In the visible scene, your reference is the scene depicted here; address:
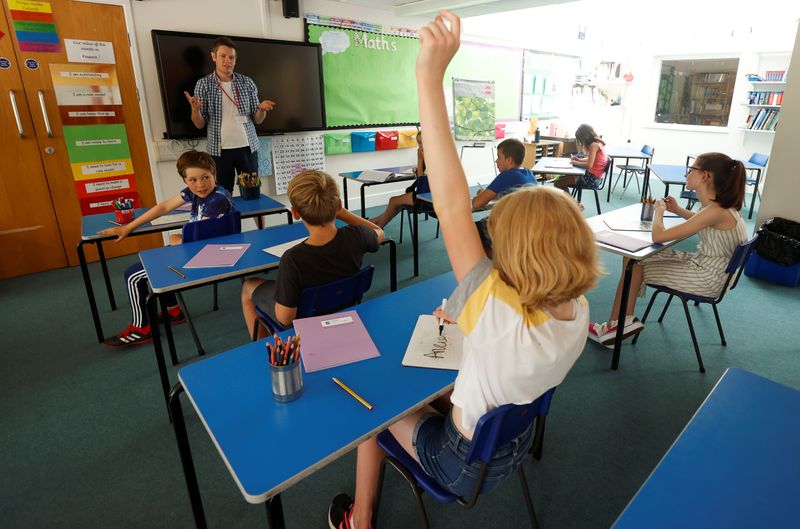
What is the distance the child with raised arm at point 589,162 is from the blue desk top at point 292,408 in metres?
4.72

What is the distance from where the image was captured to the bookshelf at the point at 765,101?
7016 millimetres

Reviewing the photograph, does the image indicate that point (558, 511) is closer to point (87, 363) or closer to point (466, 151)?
point (87, 363)

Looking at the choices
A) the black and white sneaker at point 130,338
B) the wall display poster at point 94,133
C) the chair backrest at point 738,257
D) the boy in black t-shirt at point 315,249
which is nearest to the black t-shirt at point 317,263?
the boy in black t-shirt at point 315,249

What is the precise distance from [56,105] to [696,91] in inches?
388

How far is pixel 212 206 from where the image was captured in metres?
2.76

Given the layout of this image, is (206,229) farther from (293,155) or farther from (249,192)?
(293,155)

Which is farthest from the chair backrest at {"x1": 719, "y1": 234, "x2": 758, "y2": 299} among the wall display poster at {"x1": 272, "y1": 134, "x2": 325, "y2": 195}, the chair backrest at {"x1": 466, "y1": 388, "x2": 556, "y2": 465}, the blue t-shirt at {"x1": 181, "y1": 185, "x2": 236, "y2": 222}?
the wall display poster at {"x1": 272, "y1": 134, "x2": 325, "y2": 195}

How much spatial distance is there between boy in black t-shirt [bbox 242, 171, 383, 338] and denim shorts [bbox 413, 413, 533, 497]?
82 centimetres

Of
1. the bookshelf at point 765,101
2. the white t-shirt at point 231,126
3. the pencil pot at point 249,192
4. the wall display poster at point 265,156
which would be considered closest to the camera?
the pencil pot at point 249,192

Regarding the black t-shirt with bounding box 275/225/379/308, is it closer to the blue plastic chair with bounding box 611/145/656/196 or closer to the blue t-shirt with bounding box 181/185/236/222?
the blue t-shirt with bounding box 181/185/236/222

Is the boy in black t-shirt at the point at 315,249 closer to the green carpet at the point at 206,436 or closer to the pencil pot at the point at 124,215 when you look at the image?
the green carpet at the point at 206,436

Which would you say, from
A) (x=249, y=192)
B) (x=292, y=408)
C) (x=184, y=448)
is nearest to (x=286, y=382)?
(x=292, y=408)

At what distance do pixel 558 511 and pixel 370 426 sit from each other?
3.53 ft

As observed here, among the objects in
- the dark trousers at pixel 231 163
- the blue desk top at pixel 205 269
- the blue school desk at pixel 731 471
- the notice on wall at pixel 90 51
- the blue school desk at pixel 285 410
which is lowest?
the blue school desk at pixel 731 471
